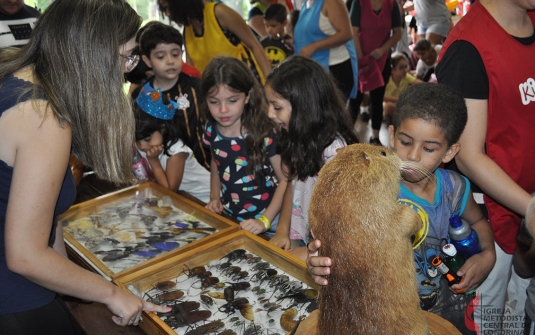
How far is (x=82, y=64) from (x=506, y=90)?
156 cm

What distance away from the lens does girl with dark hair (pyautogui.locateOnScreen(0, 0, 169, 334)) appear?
121 centimetres

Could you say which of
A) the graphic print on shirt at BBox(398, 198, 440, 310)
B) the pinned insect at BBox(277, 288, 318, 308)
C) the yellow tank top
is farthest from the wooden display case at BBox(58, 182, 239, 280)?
the yellow tank top

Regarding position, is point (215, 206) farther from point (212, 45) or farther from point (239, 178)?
point (212, 45)

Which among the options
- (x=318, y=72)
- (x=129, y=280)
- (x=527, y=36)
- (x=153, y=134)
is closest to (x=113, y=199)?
(x=153, y=134)

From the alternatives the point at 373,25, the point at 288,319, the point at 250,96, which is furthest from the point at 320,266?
the point at 373,25

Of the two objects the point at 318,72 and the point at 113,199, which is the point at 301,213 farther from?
the point at 113,199

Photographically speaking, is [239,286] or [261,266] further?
[261,266]

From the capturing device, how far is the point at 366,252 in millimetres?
1065

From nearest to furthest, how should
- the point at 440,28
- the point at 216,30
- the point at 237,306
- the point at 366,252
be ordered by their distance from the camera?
the point at 366,252 → the point at 237,306 → the point at 216,30 → the point at 440,28

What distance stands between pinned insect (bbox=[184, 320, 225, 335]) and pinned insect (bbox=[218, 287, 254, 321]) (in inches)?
2.6

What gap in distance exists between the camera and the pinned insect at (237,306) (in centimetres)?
165

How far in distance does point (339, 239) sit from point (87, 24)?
3.02ft

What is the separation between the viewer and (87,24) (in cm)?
128

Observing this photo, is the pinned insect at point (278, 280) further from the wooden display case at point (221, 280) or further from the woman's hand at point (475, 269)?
the woman's hand at point (475, 269)
